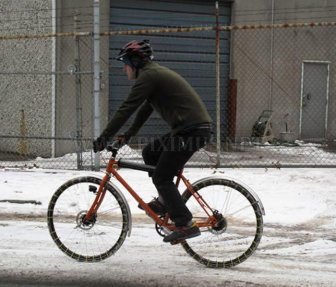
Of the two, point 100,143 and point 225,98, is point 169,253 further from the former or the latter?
point 225,98

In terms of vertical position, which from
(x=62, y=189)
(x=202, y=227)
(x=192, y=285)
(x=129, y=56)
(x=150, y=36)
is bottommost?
(x=192, y=285)

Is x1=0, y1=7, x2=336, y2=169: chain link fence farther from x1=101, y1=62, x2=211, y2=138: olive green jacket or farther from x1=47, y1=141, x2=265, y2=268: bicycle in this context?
x1=101, y1=62, x2=211, y2=138: olive green jacket

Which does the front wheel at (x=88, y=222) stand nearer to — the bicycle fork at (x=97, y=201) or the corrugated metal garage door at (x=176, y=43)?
the bicycle fork at (x=97, y=201)

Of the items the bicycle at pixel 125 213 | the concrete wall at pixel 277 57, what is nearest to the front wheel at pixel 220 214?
the bicycle at pixel 125 213

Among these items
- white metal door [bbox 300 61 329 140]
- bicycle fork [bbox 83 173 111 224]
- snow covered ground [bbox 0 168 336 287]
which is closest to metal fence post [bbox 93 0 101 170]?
snow covered ground [bbox 0 168 336 287]

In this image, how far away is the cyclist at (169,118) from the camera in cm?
474

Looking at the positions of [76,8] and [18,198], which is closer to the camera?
[18,198]

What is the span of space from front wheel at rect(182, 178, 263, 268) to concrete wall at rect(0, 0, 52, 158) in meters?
7.35

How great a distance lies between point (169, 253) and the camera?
220 inches

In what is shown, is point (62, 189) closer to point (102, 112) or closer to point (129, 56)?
point (129, 56)

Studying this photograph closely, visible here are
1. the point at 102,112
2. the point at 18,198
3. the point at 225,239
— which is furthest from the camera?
the point at 102,112

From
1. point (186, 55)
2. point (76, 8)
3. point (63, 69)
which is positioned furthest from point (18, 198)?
point (186, 55)

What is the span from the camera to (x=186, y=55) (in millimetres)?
14219

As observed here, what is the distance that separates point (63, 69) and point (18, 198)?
458 cm
